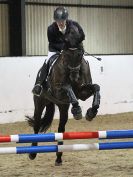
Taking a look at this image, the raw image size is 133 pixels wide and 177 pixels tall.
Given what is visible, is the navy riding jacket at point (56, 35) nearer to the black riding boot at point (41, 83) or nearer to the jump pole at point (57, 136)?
the black riding boot at point (41, 83)

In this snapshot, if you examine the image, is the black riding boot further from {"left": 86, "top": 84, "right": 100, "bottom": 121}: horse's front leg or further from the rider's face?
{"left": 86, "top": 84, "right": 100, "bottom": 121}: horse's front leg

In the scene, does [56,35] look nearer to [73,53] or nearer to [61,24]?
[61,24]

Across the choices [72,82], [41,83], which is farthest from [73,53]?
[41,83]

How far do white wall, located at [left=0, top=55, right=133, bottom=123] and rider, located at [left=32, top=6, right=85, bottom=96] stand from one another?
4.64 metres

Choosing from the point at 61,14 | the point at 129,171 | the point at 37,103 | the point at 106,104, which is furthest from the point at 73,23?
the point at 106,104

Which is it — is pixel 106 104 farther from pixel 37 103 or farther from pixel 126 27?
pixel 37 103

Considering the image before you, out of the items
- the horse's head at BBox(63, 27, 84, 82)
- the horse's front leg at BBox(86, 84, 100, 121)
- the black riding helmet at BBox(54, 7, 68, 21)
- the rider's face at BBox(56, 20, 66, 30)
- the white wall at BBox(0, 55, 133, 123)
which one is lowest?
Result: the white wall at BBox(0, 55, 133, 123)

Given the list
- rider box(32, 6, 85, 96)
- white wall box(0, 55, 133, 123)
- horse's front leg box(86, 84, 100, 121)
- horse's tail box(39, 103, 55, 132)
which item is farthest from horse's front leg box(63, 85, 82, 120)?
white wall box(0, 55, 133, 123)

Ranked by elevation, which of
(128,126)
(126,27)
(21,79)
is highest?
(126,27)

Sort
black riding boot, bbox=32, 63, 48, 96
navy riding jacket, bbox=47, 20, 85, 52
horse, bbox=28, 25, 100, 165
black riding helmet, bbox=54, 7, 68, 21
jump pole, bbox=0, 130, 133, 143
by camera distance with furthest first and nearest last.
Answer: black riding boot, bbox=32, 63, 48, 96 < navy riding jacket, bbox=47, 20, 85, 52 < black riding helmet, bbox=54, 7, 68, 21 < horse, bbox=28, 25, 100, 165 < jump pole, bbox=0, 130, 133, 143

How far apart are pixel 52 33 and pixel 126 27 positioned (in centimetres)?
1014

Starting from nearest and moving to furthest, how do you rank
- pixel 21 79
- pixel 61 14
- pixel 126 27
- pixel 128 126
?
pixel 61 14, pixel 128 126, pixel 21 79, pixel 126 27

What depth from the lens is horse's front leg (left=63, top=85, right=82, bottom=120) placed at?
20.7ft

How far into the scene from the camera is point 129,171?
6906mm
